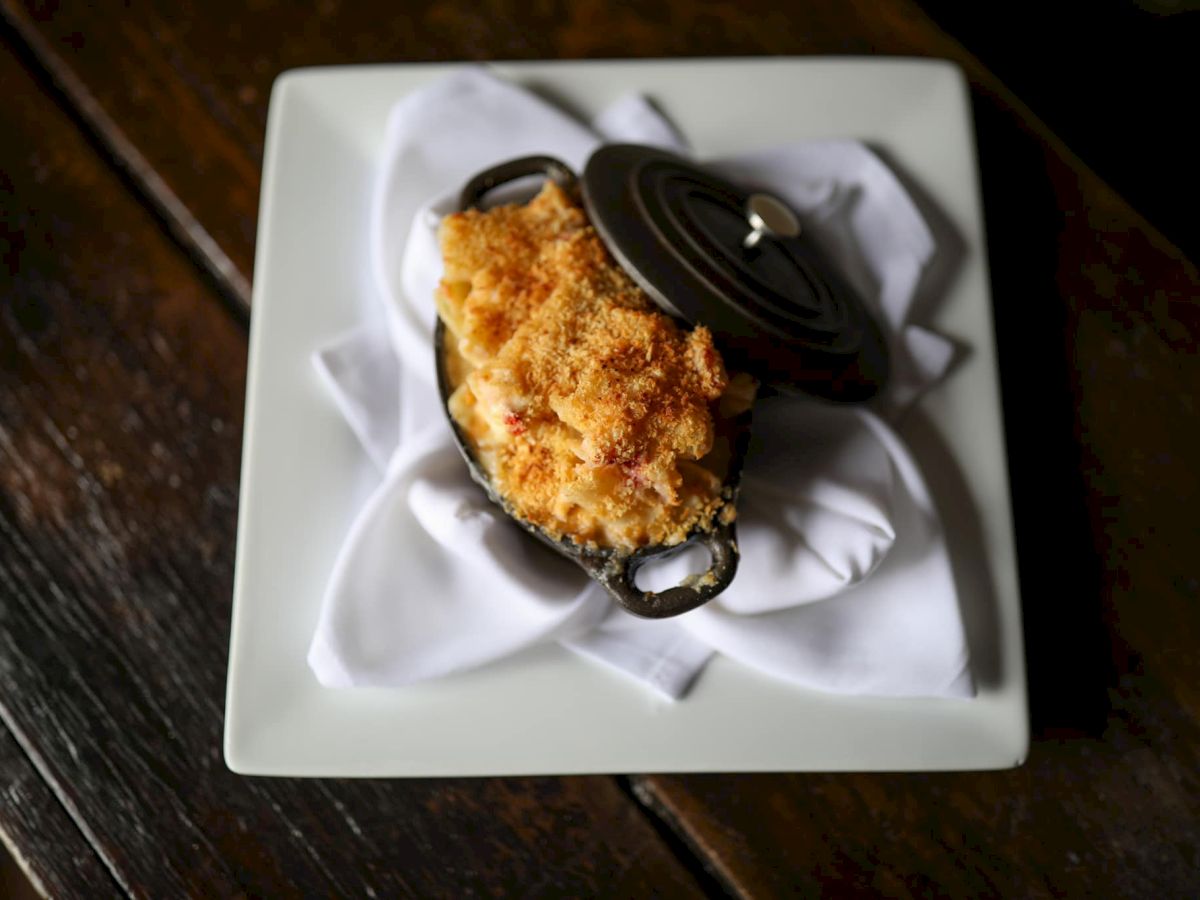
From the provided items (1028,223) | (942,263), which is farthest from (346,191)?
(1028,223)

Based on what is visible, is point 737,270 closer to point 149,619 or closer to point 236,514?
point 236,514

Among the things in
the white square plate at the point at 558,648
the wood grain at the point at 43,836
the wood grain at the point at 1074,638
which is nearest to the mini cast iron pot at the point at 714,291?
the white square plate at the point at 558,648

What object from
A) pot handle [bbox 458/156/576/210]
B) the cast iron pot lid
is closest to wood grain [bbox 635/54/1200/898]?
the cast iron pot lid

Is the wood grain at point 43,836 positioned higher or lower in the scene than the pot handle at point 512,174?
lower

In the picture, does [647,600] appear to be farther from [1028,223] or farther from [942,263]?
[1028,223]

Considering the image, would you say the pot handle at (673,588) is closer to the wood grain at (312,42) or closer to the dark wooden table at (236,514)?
the dark wooden table at (236,514)

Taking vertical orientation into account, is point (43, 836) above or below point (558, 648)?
below

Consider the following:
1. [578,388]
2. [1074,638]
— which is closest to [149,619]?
[578,388]

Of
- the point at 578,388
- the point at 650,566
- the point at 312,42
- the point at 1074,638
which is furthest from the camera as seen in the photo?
the point at 312,42
